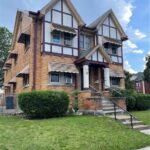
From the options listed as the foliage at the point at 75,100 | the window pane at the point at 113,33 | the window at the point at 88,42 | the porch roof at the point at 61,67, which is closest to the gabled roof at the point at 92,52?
the porch roof at the point at 61,67

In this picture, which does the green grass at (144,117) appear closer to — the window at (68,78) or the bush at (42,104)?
the bush at (42,104)

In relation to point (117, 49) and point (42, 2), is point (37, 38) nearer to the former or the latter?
point (42, 2)

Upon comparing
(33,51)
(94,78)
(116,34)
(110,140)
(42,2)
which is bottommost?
(110,140)

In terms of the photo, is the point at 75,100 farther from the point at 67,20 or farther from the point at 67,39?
the point at 67,20

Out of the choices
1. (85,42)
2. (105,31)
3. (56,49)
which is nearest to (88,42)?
(85,42)

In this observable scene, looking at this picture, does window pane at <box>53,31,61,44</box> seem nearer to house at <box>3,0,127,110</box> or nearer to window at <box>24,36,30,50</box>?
house at <box>3,0,127,110</box>

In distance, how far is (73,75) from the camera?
875 inches

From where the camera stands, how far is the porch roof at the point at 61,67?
20359 mm

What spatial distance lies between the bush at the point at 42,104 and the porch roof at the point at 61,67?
375 centimetres

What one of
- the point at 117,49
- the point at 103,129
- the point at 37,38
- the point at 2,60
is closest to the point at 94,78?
the point at 117,49

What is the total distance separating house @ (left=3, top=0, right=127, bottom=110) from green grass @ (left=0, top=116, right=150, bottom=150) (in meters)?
6.30

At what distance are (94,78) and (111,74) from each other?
192 cm

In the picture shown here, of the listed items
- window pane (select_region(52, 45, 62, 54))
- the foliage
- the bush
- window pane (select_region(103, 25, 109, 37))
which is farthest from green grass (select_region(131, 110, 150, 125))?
window pane (select_region(103, 25, 109, 37))

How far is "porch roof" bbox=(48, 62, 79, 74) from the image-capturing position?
20.4 metres
